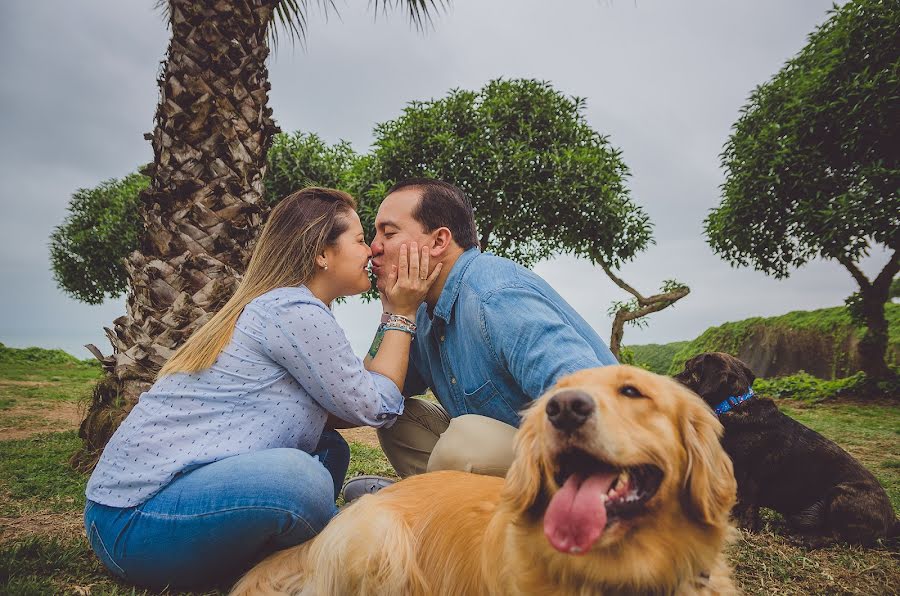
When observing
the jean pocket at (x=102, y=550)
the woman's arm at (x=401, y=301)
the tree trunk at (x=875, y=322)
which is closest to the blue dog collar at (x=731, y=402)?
the woman's arm at (x=401, y=301)

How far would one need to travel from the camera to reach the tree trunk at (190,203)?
4.50 metres

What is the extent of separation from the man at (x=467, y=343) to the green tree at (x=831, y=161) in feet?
34.4

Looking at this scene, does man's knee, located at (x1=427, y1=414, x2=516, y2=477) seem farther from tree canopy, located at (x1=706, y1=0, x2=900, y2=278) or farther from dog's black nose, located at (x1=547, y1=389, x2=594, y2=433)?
tree canopy, located at (x1=706, y1=0, x2=900, y2=278)

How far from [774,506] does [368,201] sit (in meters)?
9.54

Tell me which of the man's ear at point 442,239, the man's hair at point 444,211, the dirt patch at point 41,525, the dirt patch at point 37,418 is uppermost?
the man's hair at point 444,211

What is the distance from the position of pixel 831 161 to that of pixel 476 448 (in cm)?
1224

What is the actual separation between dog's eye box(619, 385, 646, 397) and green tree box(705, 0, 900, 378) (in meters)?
11.4

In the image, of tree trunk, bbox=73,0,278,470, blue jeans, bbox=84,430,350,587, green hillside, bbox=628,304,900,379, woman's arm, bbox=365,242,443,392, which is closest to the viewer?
blue jeans, bbox=84,430,350,587


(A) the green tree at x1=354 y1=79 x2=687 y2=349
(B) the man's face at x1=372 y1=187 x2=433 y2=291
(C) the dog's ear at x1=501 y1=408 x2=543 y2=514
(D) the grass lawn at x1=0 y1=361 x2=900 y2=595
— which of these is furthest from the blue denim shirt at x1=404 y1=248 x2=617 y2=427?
(A) the green tree at x1=354 y1=79 x2=687 y2=349

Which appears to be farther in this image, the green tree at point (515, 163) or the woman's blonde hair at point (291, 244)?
the green tree at point (515, 163)

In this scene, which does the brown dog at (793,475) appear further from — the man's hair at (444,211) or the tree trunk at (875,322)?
the tree trunk at (875,322)

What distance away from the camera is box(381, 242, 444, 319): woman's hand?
3086 millimetres

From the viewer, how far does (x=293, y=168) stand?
1411cm

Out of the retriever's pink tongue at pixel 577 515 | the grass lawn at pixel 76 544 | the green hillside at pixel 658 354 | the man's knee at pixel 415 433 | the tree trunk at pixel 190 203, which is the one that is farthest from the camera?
the green hillside at pixel 658 354
